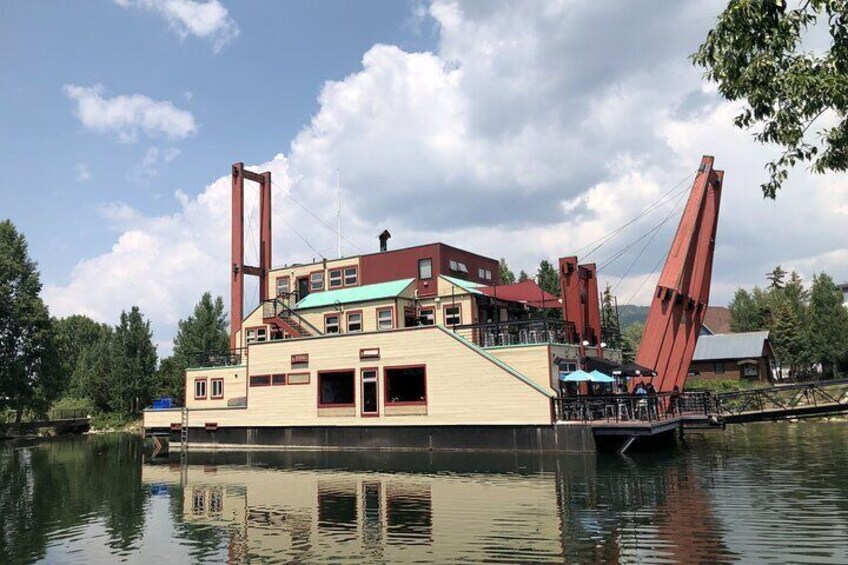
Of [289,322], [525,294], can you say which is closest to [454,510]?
[525,294]

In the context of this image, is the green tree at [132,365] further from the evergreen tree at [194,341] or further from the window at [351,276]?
the window at [351,276]

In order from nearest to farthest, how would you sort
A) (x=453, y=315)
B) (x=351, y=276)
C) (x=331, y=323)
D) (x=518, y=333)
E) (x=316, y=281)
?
(x=518, y=333), (x=453, y=315), (x=331, y=323), (x=351, y=276), (x=316, y=281)

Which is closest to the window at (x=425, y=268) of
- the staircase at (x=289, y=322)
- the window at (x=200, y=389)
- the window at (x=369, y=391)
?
the staircase at (x=289, y=322)

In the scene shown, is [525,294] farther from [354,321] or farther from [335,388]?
[335,388]

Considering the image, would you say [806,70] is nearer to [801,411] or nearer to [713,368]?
[801,411]

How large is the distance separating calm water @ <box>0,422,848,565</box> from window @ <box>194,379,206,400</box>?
969cm

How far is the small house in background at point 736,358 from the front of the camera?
200 ft

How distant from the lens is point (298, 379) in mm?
34344

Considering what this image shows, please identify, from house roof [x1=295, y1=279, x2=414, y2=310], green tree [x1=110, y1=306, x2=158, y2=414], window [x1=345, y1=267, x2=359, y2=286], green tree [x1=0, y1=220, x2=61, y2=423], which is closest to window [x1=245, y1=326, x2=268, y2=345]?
house roof [x1=295, y1=279, x2=414, y2=310]

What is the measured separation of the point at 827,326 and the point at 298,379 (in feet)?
179

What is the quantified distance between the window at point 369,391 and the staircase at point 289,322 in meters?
6.83

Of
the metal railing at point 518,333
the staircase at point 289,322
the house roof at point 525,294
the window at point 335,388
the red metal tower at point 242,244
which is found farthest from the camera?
the red metal tower at point 242,244

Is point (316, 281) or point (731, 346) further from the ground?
point (316, 281)

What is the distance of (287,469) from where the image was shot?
27.3 meters
